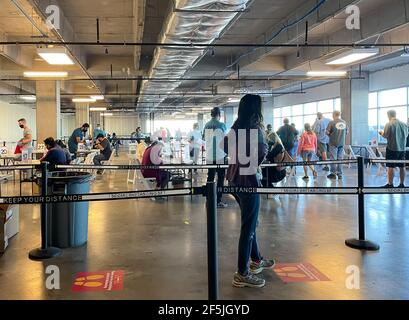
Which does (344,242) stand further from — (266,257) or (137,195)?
(137,195)

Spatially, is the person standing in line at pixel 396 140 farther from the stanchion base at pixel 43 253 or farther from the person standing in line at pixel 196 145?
the stanchion base at pixel 43 253

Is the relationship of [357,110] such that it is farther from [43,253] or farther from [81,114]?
[81,114]

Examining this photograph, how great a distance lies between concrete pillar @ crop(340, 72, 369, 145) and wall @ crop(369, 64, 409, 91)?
0.42 meters

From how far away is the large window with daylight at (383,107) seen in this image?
13.4 metres

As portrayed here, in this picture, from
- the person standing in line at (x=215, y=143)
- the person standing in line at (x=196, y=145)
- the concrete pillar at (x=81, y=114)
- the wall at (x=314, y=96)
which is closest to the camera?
the person standing in line at (x=215, y=143)

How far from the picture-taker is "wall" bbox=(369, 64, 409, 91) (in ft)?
43.0

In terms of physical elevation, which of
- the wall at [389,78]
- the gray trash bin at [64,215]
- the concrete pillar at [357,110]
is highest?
the wall at [389,78]

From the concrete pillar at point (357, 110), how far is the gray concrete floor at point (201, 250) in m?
8.03

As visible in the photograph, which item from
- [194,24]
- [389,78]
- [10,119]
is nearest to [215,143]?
[194,24]

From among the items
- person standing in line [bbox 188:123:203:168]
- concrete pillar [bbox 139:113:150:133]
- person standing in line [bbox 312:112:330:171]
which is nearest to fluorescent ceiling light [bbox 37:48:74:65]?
person standing in line [bbox 188:123:203:168]

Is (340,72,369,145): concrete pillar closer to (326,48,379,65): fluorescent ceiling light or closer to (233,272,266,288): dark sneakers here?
(326,48,379,65): fluorescent ceiling light

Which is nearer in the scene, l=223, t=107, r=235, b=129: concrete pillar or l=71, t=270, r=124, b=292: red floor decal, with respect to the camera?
l=71, t=270, r=124, b=292: red floor decal

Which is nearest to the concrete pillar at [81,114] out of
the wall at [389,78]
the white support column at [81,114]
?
the white support column at [81,114]
